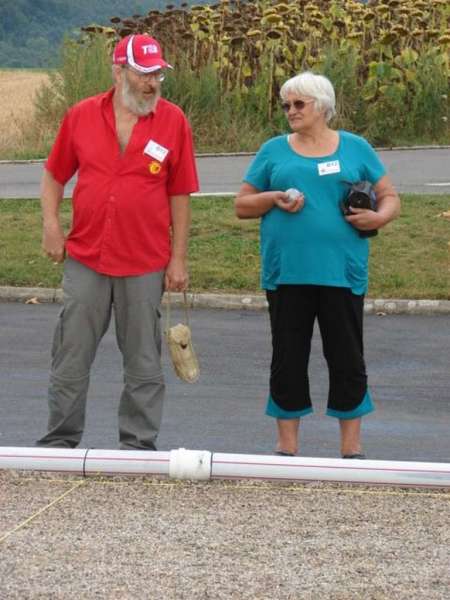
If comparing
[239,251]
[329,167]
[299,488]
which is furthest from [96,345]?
[239,251]

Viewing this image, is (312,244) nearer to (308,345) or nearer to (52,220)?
(308,345)

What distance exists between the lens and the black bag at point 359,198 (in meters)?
7.96

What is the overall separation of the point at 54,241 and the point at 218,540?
5.57 feet

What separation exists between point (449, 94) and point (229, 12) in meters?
3.26

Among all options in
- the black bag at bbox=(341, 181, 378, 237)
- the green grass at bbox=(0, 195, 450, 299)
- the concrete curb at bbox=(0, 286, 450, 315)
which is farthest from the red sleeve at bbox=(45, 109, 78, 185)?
the green grass at bbox=(0, 195, 450, 299)

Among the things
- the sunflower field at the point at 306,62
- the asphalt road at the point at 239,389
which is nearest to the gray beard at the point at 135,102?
the asphalt road at the point at 239,389

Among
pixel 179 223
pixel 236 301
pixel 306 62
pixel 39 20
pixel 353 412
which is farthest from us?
pixel 39 20

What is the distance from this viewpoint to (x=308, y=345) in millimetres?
8328

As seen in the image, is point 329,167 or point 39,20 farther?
point 39,20

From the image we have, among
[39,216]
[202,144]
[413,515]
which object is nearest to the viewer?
[413,515]

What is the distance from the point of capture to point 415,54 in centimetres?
2359

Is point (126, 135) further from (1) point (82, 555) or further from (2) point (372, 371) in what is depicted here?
(2) point (372, 371)

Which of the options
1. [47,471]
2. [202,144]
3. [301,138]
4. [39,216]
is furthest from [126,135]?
[202,144]

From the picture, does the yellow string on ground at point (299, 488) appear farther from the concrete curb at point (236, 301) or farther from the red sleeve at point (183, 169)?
the concrete curb at point (236, 301)
